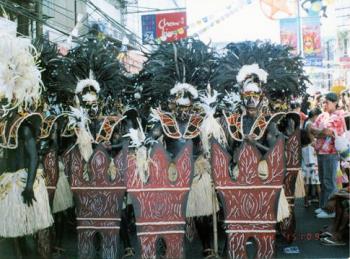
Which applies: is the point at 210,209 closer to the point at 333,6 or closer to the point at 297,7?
the point at 333,6

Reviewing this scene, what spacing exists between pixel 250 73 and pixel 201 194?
135 cm

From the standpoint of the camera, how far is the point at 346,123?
22.3 ft

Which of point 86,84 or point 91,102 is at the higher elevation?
point 86,84

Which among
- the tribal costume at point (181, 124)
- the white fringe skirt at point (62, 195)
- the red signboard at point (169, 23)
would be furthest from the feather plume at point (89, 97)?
the red signboard at point (169, 23)

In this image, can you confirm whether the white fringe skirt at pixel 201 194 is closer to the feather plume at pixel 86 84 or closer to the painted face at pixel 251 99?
the painted face at pixel 251 99

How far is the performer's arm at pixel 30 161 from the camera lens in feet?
14.1

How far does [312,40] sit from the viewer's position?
1920 cm

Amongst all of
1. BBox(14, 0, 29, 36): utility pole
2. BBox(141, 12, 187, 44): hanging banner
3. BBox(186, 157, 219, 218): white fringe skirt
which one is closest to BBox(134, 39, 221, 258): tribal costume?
BBox(186, 157, 219, 218): white fringe skirt

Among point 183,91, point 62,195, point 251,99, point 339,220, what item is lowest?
point 339,220

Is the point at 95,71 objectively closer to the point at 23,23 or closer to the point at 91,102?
the point at 91,102

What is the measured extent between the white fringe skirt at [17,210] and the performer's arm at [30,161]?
9 cm

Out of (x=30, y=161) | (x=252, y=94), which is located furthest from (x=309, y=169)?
(x=30, y=161)

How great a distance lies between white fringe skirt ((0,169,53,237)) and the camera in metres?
4.32

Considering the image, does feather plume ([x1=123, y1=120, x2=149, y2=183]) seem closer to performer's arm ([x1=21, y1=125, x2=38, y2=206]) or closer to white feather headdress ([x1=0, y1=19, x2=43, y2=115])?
performer's arm ([x1=21, y1=125, x2=38, y2=206])
